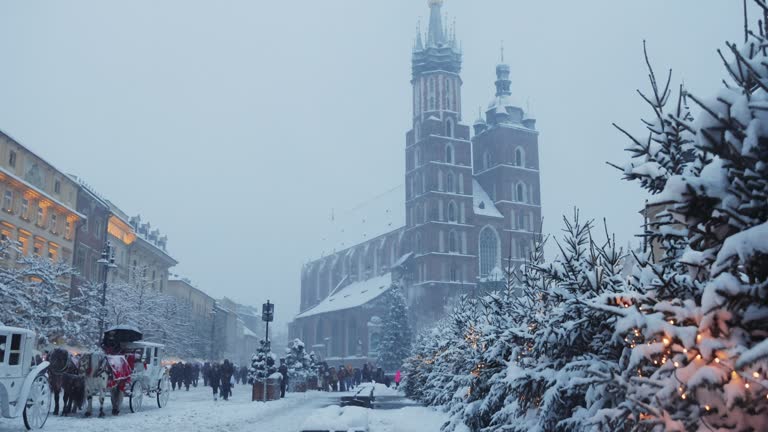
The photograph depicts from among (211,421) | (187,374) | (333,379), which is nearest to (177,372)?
(187,374)

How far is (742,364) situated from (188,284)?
8193cm

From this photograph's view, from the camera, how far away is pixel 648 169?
561 centimetres

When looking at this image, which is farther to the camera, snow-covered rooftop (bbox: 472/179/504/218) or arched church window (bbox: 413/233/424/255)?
snow-covered rooftop (bbox: 472/179/504/218)

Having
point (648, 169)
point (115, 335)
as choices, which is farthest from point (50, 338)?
point (648, 169)

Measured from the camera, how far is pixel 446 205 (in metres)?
74.2

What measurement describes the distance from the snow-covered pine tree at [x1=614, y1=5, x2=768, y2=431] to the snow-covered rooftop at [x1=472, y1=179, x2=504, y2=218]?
7173 centimetres

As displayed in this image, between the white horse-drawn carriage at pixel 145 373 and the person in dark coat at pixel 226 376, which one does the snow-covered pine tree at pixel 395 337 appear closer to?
the person in dark coat at pixel 226 376

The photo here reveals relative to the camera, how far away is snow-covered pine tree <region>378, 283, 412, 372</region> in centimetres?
6438

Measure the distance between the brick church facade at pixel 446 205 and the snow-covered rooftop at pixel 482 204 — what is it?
134 mm

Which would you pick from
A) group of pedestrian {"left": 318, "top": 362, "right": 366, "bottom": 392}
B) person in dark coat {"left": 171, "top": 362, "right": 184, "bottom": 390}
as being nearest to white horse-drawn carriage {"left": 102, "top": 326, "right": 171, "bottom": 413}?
person in dark coat {"left": 171, "top": 362, "right": 184, "bottom": 390}

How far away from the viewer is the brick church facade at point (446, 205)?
73500 mm

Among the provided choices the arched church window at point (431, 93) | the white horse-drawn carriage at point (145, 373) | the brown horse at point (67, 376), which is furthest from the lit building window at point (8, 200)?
the arched church window at point (431, 93)

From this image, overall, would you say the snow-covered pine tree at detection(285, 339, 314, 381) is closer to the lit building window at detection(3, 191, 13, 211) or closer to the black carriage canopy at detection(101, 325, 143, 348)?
the lit building window at detection(3, 191, 13, 211)

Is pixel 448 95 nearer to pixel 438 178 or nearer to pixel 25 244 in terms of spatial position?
pixel 438 178
